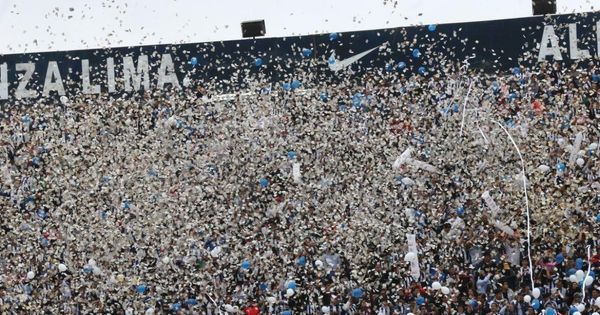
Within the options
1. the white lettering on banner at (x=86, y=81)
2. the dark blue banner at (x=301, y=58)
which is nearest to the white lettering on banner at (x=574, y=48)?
the dark blue banner at (x=301, y=58)

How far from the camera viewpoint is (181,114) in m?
13.5

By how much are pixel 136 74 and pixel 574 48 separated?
4.68 m

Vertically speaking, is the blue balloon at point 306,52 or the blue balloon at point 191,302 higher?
the blue balloon at point 306,52

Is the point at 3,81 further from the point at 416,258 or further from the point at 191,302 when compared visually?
the point at 416,258

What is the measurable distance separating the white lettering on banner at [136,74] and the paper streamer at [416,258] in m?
3.56

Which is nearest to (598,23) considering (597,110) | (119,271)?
(597,110)

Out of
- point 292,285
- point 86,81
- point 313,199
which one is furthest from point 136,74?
point 292,285

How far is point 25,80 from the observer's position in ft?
45.7

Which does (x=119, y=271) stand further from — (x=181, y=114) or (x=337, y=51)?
(x=337, y=51)

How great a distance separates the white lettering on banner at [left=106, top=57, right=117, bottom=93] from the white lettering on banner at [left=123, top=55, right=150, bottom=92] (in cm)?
13

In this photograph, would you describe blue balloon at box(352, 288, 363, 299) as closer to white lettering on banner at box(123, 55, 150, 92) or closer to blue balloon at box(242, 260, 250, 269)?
blue balloon at box(242, 260, 250, 269)

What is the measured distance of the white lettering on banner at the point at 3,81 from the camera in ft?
45.6

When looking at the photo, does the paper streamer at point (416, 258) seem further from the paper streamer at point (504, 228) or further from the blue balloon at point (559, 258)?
the blue balloon at point (559, 258)

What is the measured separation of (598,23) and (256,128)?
378 cm
